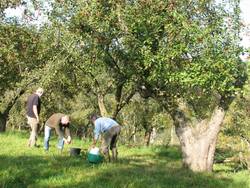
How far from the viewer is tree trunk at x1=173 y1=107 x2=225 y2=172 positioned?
17.9 meters

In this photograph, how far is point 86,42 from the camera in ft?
64.4

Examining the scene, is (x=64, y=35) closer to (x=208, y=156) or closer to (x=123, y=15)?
(x=123, y=15)

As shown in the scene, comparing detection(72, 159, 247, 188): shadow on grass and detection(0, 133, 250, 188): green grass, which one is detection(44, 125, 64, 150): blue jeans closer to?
detection(0, 133, 250, 188): green grass

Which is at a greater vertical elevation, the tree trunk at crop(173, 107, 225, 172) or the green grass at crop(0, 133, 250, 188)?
the tree trunk at crop(173, 107, 225, 172)

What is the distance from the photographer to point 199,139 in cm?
1805

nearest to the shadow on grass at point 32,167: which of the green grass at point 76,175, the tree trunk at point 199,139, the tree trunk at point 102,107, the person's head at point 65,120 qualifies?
the green grass at point 76,175

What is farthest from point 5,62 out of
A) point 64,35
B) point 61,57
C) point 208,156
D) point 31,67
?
point 208,156

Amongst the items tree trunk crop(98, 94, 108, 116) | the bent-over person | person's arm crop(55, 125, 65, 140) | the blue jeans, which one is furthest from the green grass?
tree trunk crop(98, 94, 108, 116)

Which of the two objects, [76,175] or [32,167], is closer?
[76,175]

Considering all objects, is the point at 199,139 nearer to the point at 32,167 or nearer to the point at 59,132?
the point at 59,132

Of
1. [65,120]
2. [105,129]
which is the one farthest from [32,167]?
[65,120]

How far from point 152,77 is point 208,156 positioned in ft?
12.8

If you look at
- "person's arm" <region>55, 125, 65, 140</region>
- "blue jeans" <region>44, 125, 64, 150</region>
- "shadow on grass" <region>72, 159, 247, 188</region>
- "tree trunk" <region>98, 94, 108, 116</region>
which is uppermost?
"tree trunk" <region>98, 94, 108, 116</region>

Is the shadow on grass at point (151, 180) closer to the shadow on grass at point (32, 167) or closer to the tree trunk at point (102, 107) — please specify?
the shadow on grass at point (32, 167)
